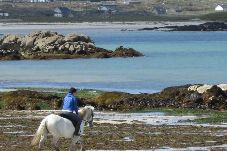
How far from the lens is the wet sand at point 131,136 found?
23.4 m

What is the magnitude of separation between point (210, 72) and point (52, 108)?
30667mm

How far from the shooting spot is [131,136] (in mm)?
26062

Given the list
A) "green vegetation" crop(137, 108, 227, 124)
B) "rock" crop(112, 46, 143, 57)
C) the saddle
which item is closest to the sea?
"rock" crop(112, 46, 143, 57)

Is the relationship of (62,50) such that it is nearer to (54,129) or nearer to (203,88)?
(203,88)

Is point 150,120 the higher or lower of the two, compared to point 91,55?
higher

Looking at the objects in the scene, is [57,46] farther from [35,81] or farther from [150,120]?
[150,120]

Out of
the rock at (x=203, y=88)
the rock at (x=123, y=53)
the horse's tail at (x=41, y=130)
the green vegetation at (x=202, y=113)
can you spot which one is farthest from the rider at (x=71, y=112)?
the rock at (x=123, y=53)

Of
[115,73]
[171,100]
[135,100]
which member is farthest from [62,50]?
[171,100]

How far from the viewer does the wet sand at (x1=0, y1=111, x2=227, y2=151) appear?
23.4 metres

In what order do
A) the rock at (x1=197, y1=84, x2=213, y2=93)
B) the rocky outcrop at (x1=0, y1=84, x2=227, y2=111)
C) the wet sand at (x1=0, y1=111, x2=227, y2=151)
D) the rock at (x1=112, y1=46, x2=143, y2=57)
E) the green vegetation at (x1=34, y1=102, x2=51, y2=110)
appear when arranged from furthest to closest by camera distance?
1. the rock at (x1=112, y1=46, x2=143, y2=57)
2. the rock at (x1=197, y1=84, x2=213, y2=93)
3. the green vegetation at (x1=34, y1=102, x2=51, y2=110)
4. the rocky outcrop at (x1=0, y1=84, x2=227, y2=111)
5. the wet sand at (x1=0, y1=111, x2=227, y2=151)

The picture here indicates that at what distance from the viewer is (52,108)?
123 ft

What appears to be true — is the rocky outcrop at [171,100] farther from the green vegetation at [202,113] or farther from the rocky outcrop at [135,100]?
the green vegetation at [202,113]

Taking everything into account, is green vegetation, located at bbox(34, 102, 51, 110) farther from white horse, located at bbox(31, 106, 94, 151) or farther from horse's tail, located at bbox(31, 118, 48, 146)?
horse's tail, located at bbox(31, 118, 48, 146)

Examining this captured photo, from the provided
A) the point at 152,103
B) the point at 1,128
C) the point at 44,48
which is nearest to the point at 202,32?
the point at 44,48
